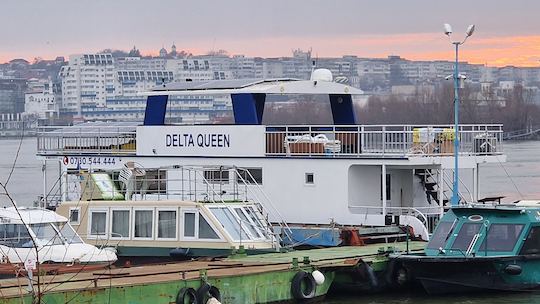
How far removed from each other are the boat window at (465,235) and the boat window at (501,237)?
0.88 feet

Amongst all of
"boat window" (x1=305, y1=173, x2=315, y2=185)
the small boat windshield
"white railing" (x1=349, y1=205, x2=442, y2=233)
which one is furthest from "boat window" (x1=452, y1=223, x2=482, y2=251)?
"boat window" (x1=305, y1=173, x2=315, y2=185)

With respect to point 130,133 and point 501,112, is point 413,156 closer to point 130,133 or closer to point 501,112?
point 130,133

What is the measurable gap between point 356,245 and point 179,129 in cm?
603

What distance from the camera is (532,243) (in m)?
26.2

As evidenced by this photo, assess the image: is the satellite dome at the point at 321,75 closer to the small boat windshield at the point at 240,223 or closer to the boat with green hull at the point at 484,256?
the small boat windshield at the point at 240,223

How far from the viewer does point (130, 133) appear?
34.9m

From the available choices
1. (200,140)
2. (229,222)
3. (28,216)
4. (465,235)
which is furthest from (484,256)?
(200,140)

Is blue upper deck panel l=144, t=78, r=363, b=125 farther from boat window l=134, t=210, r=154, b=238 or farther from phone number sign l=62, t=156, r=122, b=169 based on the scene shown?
boat window l=134, t=210, r=154, b=238

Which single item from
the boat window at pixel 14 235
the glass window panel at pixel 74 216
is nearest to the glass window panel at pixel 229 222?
the glass window panel at pixel 74 216

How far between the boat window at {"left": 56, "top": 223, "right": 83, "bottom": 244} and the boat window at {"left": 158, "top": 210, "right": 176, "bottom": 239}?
2.28 metres

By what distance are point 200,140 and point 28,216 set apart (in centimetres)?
686

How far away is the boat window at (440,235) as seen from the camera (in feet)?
87.7

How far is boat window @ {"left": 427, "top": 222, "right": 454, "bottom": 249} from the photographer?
26.7 m

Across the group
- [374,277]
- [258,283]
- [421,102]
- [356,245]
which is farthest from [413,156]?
[421,102]
